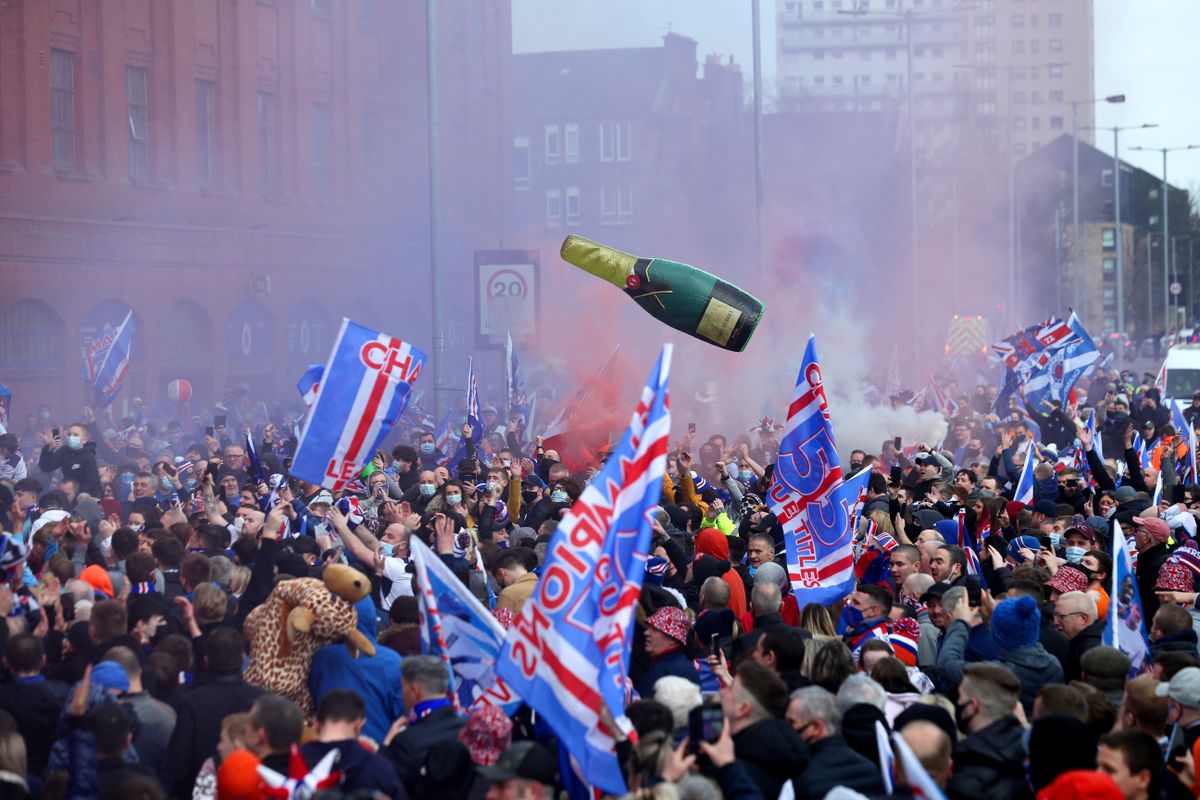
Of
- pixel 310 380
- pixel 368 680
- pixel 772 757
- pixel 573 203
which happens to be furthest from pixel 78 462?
pixel 573 203

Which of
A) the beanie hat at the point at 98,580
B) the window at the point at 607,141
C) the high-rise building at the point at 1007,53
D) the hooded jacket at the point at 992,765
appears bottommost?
the hooded jacket at the point at 992,765

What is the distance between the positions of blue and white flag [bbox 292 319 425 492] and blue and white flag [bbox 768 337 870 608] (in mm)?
2475

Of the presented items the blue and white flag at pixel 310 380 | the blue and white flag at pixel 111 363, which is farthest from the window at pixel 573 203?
the blue and white flag at pixel 310 380

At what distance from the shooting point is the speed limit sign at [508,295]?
2508 cm

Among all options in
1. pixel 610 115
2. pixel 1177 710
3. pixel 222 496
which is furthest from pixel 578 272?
pixel 1177 710

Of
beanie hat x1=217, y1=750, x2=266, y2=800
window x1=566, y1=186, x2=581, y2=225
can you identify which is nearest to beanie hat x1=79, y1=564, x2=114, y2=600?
beanie hat x1=217, y1=750, x2=266, y2=800

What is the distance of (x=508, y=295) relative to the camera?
2516cm

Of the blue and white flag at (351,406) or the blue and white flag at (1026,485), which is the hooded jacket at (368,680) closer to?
the blue and white flag at (351,406)

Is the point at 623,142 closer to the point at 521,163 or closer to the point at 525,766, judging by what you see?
the point at 521,163

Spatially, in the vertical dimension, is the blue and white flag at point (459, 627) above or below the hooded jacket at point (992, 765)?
above

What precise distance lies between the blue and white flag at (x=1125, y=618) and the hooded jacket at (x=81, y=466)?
10539 mm

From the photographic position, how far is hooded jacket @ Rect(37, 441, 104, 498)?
15.2 m

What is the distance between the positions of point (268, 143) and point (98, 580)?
103ft

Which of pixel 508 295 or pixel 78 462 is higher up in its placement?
pixel 508 295
